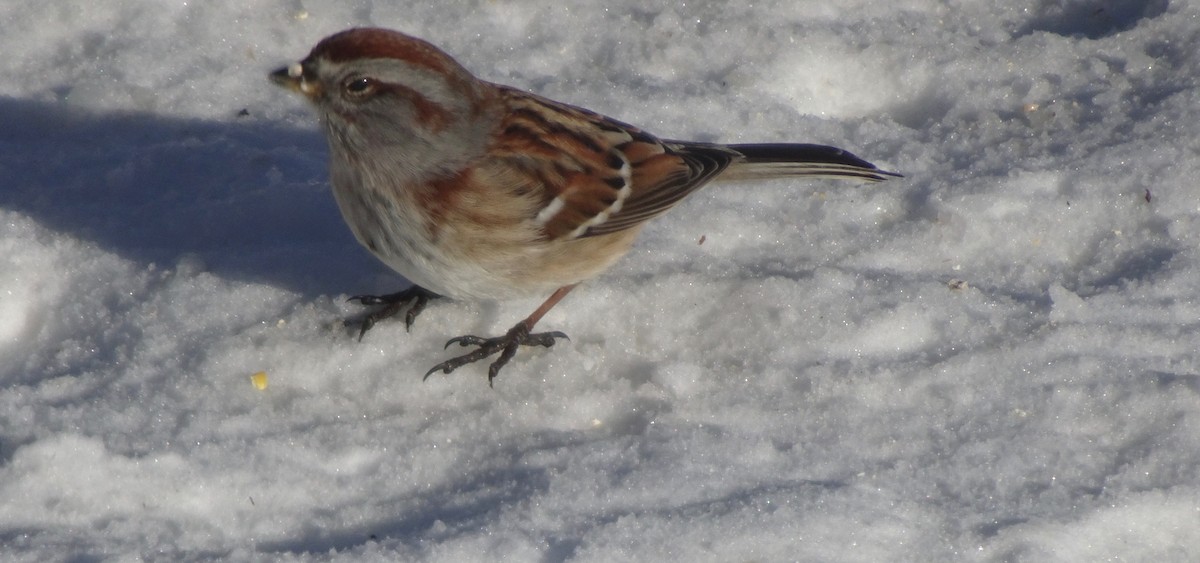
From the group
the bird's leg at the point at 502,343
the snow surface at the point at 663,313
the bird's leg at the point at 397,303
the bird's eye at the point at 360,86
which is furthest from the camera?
the bird's leg at the point at 397,303

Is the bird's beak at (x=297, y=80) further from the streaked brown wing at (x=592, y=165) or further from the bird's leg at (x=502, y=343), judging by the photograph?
the bird's leg at (x=502, y=343)

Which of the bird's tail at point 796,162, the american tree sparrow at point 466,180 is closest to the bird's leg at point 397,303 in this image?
the american tree sparrow at point 466,180

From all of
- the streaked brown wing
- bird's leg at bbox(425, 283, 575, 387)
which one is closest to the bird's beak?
the streaked brown wing

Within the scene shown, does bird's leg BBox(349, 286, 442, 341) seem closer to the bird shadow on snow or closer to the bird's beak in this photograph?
the bird shadow on snow

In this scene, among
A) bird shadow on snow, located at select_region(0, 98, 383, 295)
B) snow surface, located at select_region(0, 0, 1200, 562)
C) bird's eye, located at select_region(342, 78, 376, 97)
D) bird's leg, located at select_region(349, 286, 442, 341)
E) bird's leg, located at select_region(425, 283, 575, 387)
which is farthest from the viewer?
bird shadow on snow, located at select_region(0, 98, 383, 295)

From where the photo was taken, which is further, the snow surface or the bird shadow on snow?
the bird shadow on snow

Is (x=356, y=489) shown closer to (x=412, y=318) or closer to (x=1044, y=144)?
(x=412, y=318)

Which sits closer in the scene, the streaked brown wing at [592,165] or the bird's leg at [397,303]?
the streaked brown wing at [592,165]

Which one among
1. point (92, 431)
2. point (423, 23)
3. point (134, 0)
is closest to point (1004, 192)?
point (423, 23)

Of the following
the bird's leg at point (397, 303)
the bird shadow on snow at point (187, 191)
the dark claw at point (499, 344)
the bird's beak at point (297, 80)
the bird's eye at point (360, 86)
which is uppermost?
the bird's eye at point (360, 86)
